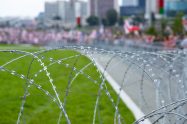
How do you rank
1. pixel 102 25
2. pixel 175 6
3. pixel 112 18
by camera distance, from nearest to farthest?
pixel 102 25
pixel 112 18
pixel 175 6

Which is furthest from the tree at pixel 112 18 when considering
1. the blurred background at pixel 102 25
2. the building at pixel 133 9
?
the building at pixel 133 9

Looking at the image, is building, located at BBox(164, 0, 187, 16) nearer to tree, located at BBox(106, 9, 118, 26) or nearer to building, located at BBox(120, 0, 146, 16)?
tree, located at BBox(106, 9, 118, 26)

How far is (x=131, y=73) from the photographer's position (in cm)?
1419

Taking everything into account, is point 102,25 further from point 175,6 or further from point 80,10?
point 175,6

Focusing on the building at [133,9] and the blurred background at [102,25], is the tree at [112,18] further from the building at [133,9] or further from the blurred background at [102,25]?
the building at [133,9]

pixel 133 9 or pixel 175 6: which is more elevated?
A: pixel 175 6

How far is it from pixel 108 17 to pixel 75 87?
101844mm

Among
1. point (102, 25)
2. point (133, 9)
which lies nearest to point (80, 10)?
point (102, 25)

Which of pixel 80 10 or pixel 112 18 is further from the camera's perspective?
pixel 112 18

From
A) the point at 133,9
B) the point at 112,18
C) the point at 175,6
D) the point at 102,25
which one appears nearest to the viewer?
the point at 102,25

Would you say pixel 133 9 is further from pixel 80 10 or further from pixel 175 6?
pixel 80 10

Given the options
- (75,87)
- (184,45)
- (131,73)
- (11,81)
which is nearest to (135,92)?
(131,73)

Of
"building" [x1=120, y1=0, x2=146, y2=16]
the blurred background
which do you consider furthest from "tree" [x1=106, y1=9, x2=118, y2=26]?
"building" [x1=120, y1=0, x2=146, y2=16]

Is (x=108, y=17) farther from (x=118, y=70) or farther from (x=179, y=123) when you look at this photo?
(x=179, y=123)
